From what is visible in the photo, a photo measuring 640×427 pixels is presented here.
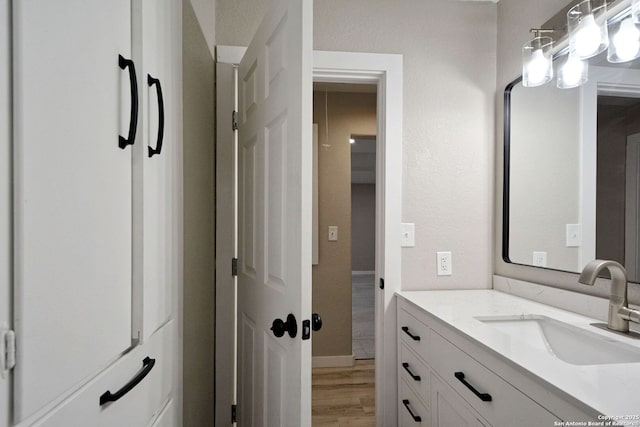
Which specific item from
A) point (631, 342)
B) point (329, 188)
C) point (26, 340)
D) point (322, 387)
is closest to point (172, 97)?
point (26, 340)

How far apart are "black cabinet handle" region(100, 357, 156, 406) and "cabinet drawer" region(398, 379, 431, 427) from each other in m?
1.10

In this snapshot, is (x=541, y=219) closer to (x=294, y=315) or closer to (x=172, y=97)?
(x=294, y=315)

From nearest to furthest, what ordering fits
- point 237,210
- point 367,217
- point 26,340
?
point 26,340, point 237,210, point 367,217

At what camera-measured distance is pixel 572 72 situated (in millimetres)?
1361

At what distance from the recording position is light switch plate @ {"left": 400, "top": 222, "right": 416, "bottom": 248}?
1.79 metres

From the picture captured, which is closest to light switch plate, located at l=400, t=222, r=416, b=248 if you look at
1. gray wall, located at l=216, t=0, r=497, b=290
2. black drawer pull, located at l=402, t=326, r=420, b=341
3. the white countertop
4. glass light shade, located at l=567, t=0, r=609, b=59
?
gray wall, located at l=216, t=0, r=497, b=290

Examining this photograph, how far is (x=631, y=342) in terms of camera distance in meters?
0.96

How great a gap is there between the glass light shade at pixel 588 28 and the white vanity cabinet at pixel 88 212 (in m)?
1.48

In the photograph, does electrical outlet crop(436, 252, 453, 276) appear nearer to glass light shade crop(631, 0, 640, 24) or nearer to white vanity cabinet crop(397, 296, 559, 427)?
white vanity cabinet crop(397, 296, 559, 427)

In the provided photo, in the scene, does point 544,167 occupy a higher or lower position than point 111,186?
higher

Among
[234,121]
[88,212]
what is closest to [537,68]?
[234,121]

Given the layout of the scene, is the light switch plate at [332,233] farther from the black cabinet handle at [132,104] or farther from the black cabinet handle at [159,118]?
the black cabinet handle at [132,104]

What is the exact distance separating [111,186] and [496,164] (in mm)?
1850

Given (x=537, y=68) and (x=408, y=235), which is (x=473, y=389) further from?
(x=537, y=68)
